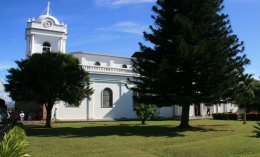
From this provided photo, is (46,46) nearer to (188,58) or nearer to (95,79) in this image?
(95,79)

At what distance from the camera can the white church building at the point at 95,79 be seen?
40.5 m

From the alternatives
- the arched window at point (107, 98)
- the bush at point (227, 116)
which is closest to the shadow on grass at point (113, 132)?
the arched window at point (107, 98)

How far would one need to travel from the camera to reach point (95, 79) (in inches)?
1636

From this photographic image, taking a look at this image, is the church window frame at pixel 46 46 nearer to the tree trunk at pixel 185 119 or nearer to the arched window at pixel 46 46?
the arched window at pixel 46 46

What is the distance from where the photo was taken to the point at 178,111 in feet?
157

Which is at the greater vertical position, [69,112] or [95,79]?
[95,79]

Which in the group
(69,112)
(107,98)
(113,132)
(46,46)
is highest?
(46,46)

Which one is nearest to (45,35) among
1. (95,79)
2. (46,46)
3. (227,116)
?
(46,46)

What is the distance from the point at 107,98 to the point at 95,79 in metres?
3.21

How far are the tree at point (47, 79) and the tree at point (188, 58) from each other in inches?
229

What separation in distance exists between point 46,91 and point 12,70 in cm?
361

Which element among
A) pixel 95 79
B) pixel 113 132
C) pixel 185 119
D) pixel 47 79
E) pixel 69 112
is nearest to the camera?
pixel 113 132

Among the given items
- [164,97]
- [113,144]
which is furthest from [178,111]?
[113,144]

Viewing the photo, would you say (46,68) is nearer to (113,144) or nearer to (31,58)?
Answer: (31,58)
